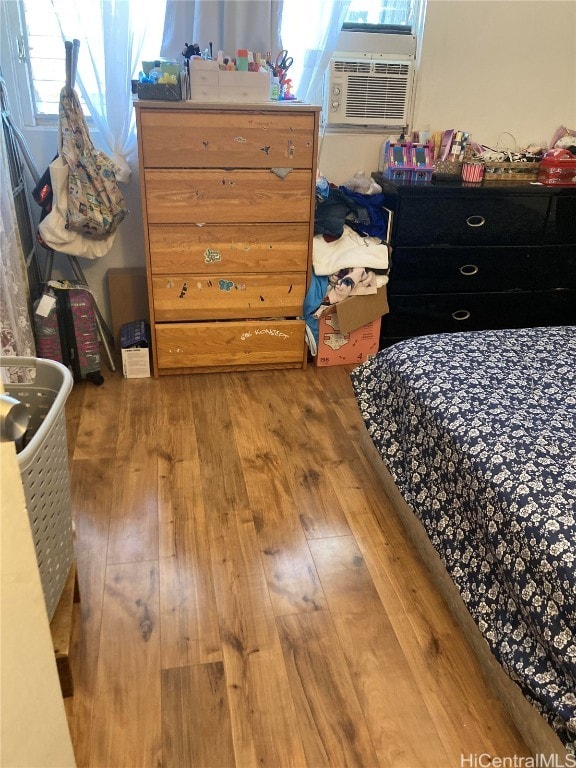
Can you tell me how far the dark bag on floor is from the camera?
280 centimetres

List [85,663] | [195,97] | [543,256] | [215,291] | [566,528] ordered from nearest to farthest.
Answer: [566,528], [85,663], [195,97], [215,291], [543,256]

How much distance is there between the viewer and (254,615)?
1.73 m

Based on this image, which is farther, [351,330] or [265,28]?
[351,330]

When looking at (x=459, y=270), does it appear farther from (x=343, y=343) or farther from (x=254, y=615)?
(x=254, y=615)

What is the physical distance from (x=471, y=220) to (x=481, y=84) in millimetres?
811

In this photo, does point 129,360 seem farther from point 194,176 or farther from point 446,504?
point 446,504

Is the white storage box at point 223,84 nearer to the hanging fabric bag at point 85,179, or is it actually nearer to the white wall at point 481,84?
the hanging fabric bag at point 85,179

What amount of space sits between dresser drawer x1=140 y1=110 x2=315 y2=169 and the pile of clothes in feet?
1.14

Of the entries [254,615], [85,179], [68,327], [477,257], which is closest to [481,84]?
A: [477,257]

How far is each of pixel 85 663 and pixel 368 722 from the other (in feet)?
2.36

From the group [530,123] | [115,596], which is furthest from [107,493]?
[530,123]

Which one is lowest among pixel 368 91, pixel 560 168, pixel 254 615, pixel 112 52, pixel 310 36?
pixel 254 615

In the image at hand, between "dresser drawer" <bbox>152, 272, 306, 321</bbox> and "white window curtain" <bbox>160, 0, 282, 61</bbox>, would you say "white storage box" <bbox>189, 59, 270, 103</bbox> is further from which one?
"dresser drawer" <bbox>152, 272, 306, 321</bbox>

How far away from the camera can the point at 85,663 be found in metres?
1.57
